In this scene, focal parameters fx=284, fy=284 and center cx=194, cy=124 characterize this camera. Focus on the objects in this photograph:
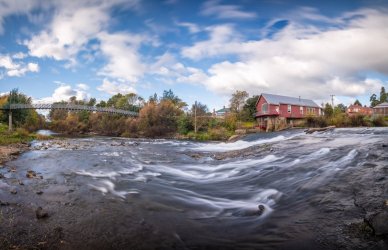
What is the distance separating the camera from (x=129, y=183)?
34.3 feet

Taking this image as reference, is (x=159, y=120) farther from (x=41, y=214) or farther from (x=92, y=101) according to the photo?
(x=92, y=101)

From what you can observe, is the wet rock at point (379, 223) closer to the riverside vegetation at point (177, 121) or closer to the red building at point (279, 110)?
the riverside vegetation at point (177, 121)

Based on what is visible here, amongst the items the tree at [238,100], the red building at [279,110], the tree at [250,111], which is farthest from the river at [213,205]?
the tree at [238,100]

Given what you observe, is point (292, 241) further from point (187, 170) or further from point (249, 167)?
point (187, 170)

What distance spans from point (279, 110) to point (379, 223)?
42134mm

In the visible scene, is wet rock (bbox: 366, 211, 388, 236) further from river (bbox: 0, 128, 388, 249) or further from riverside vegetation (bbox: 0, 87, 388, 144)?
riverside vegetation (bbox: 0, 87, 388, 144)

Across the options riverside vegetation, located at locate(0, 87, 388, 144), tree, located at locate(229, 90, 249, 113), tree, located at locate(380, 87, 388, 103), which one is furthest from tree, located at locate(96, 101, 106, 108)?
tree, located at locate(380, 87, 388, 103)

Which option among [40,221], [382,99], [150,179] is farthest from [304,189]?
[382,99]

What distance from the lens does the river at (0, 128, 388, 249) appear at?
546 cm

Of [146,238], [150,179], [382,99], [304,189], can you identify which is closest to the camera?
[146,238]

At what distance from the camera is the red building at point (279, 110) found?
4531cm

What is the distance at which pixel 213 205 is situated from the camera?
7848mm

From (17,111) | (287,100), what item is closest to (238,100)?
(287,100)

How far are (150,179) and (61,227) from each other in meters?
5.32
